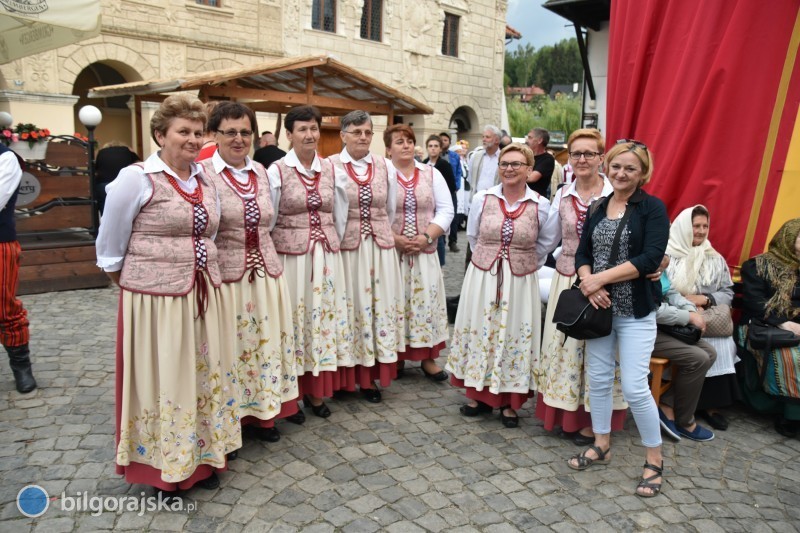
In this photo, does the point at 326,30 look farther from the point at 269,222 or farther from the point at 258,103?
the point at 269,222

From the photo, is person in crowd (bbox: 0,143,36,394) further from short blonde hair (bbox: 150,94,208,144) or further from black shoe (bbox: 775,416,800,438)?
black shoe (bbox: 775,416,800,438)

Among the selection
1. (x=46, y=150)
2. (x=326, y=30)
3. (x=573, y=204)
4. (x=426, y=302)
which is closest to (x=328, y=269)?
(x=426, y=302)

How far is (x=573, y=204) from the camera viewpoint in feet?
13.2

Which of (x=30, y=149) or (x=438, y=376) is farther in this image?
(x=30, y=149)

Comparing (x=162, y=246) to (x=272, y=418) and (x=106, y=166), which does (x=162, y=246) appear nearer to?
(x=272, y=418)

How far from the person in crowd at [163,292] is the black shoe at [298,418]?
3.40ft

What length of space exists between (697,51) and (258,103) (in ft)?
26.0

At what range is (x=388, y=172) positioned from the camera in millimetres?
4738

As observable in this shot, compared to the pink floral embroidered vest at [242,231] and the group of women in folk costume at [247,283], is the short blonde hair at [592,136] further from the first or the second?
the pink floral embroidered vest at [242,231]

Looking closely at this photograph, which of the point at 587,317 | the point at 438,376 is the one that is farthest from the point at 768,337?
the point at 438,376

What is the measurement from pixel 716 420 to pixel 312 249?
320cm

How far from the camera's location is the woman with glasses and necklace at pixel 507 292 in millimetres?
4191

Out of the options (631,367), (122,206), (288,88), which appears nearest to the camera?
(122,206)

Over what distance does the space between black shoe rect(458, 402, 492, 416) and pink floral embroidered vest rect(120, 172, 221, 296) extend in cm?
227
